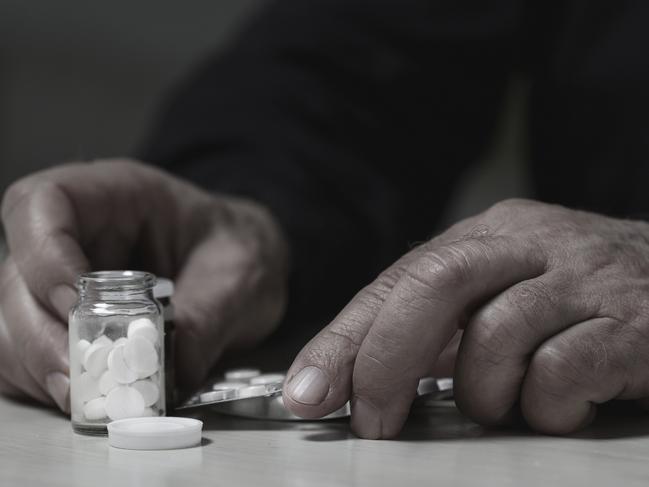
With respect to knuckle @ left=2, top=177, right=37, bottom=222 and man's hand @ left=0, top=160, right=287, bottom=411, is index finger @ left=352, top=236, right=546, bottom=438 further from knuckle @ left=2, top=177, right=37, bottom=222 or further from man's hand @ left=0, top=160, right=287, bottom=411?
knuckle @ left=2, top=177, right=37, bottom=222

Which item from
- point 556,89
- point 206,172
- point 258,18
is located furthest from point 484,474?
point 258,18

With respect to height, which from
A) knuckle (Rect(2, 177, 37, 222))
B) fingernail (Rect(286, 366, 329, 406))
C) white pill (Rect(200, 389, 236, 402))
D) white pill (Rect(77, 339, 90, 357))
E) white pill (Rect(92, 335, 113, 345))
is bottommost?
white pill (Rect(200, 389, 236, 402))

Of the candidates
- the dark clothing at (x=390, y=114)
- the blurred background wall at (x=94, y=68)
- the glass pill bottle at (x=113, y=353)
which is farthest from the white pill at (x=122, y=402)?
the blurred background wall at (x=94, y=68)

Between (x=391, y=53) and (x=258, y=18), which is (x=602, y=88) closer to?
(x=391, y=53)

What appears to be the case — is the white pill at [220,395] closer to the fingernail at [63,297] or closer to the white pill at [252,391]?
the white pill at [252,391]

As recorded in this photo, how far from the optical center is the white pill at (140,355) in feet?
1.88

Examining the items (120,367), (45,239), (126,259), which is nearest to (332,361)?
(120,367)

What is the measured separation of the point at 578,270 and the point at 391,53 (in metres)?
0.85

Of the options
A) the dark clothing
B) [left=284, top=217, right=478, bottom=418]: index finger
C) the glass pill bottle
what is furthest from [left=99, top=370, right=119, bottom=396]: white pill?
the dark clothing

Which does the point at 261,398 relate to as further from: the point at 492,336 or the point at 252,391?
the point at 492,336

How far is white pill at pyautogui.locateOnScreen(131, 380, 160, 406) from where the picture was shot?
583 mm

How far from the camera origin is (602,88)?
122 cm

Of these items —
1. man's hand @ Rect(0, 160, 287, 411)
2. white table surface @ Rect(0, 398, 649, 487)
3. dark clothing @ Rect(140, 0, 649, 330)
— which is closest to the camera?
white table surface @ Rect(0, 398, 649, 487)

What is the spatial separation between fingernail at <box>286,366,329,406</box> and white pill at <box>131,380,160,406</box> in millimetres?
88
